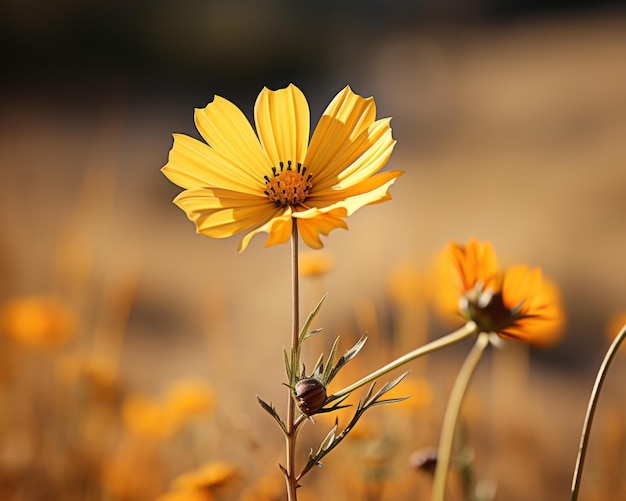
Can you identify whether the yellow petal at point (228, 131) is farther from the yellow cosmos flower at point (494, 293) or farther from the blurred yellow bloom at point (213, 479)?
the blurred yellow bloom at point (213, 479)

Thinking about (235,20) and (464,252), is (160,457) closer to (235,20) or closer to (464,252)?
(464,252)

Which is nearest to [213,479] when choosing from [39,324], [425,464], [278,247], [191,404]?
[425,464]

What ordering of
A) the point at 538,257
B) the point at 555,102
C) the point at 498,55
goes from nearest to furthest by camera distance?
the point at 538,257, the point at 555,102, the point at 498,55

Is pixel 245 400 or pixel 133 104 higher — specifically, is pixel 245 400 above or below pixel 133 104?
below

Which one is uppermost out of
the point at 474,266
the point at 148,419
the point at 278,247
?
the point at 278,247

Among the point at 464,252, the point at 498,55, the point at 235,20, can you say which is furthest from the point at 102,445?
the point at 235,20

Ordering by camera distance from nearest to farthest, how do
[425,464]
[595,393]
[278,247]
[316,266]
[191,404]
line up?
[595,393], [425,464], [316,266], [191,404], [278,247]

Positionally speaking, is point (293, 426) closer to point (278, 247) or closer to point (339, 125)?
point (339, 125)
